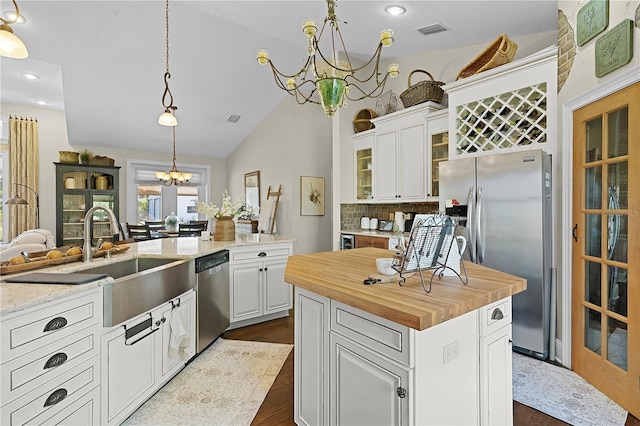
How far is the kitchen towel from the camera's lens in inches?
91.2

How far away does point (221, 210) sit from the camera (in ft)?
11.3

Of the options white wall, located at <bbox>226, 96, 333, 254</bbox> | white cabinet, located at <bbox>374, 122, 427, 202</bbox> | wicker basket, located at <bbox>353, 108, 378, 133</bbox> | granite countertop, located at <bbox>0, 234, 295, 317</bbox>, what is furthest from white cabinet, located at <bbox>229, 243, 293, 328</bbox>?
white wall, located at <bbox>226, 96, 333, 254</bbox>

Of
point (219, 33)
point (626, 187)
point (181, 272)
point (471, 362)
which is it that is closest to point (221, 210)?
point (181, 272)

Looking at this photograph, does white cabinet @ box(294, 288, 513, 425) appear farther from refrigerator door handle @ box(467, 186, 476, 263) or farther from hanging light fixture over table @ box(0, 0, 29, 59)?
hanging light fixture over table @ box(0, 0, 29, 59)

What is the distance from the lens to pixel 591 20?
2.35 m

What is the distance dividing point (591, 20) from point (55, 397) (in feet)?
12.7

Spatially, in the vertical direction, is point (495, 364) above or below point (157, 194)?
below

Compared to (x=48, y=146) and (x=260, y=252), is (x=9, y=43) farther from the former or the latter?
(x=48, y=146)

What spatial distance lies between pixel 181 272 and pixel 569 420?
263 centimetres

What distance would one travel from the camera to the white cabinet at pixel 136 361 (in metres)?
1.79

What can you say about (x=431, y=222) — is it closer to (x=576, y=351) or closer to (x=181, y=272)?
(x=181, y=272)

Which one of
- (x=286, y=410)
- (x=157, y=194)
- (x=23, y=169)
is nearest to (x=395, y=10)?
(x=286, y=410)

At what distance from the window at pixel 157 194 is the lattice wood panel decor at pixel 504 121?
609cm

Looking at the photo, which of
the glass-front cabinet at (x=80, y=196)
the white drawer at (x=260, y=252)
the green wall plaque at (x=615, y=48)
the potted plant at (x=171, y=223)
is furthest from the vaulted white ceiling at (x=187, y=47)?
the white drawer at (x=260, y=252)
